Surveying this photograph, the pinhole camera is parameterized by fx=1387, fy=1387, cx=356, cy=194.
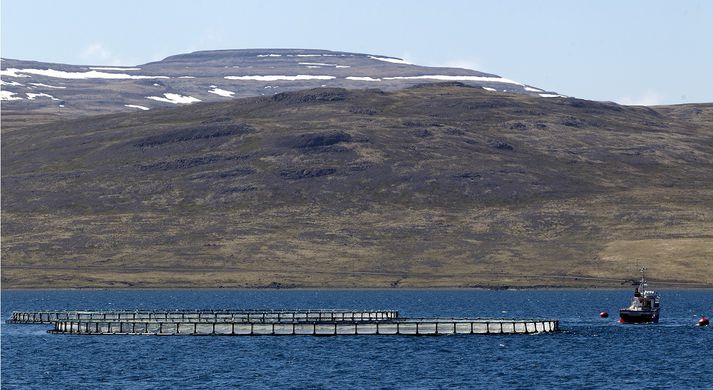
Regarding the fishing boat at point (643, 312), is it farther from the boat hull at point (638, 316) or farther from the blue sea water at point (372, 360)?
the blue sea water at point (372, 360)

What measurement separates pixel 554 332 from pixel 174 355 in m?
37.4

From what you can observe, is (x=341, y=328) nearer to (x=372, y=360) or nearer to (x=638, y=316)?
(x=372, y=360)

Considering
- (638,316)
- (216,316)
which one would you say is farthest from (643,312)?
(216,316)

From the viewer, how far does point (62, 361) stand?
10162cm

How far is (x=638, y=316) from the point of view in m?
140

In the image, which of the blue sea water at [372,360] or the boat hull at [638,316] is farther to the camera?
the boat hull at [638,316]

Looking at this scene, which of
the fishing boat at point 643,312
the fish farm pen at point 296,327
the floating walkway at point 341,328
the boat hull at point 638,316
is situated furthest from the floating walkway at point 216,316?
the fishing boat at point 643,312

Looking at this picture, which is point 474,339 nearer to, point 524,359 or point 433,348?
point 433,348

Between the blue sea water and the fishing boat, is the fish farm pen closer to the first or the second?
the blue sea water

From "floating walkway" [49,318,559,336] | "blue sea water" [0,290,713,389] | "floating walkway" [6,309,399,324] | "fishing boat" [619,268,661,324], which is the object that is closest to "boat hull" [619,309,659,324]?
"fishing boat" [619,268,661,324]

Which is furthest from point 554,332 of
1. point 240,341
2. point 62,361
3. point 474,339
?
point 62,361

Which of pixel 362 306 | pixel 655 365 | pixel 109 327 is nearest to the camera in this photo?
pixel 655 365

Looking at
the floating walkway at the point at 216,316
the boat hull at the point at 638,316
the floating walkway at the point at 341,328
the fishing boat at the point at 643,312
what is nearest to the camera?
the floating walkway at the point at 341,328

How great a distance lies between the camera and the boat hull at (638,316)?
458 ft
